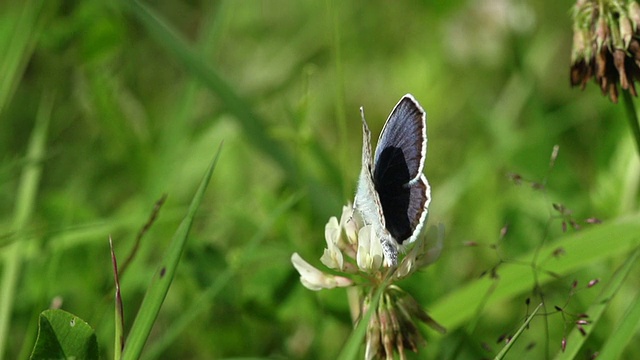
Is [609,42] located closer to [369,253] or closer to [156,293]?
[369,253]

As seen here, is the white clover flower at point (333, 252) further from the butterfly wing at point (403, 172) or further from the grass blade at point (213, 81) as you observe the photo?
the grass blade at point (213, 81)

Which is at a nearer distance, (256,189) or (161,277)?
(161,277)

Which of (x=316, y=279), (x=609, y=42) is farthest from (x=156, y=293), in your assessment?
(x=609, y=42)

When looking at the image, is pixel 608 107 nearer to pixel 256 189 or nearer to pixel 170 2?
pixel 256 189

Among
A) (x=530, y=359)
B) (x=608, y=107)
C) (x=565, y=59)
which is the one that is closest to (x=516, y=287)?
(x=530, y=359)

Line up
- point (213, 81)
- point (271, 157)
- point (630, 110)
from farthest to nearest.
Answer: point (271, 157) < point (213, 81) < point (630, 110)

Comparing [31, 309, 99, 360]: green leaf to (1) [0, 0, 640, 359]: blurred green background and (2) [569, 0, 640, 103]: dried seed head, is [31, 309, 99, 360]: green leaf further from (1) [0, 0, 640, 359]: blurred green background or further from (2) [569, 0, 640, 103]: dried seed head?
(2) [569, 0, 640, 103]: dried seed head
